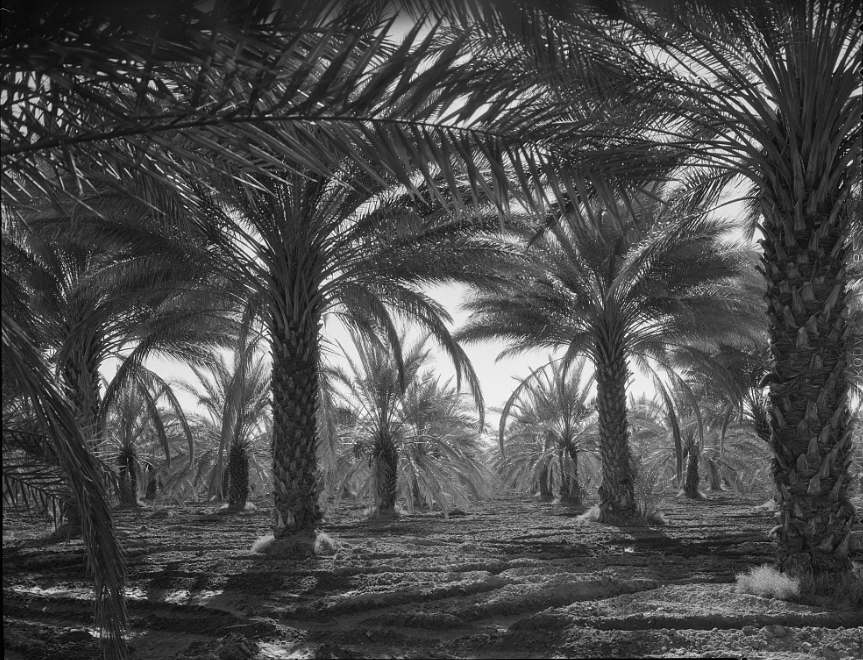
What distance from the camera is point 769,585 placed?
19.8 feet

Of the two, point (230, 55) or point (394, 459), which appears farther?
point (394, 459)

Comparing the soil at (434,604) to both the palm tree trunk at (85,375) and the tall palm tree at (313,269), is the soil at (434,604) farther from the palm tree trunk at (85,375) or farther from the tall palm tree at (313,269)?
the palm tree trunk at (85,375)

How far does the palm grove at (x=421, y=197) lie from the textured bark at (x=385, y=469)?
4.56 metres

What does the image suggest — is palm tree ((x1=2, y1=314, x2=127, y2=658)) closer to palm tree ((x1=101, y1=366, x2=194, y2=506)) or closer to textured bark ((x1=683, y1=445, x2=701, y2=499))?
palm tree ((x1=101, y1=366, x2=194, y2=506))

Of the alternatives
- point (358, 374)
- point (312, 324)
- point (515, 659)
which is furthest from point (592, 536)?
point (358, 374)

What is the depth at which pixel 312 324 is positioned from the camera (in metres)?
10.5

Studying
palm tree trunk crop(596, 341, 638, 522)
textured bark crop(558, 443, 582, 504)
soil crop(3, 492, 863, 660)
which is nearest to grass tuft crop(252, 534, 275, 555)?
soil crop(3, 492, 863, 660)

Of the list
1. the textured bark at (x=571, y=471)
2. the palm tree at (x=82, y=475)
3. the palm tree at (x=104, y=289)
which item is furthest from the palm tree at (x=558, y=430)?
the palm tree at (x=82, y=475)

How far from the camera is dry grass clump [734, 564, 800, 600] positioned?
5957 mm

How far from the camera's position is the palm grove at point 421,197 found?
10.00 ft

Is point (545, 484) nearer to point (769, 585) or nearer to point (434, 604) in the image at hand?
point (769, 585)

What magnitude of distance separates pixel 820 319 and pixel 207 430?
72.1 ft

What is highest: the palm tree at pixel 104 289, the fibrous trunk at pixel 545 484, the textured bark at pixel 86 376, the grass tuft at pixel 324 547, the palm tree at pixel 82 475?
the palm tree at pixel 104 289

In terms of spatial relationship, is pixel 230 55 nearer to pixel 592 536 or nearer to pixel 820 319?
pixel 820 319
